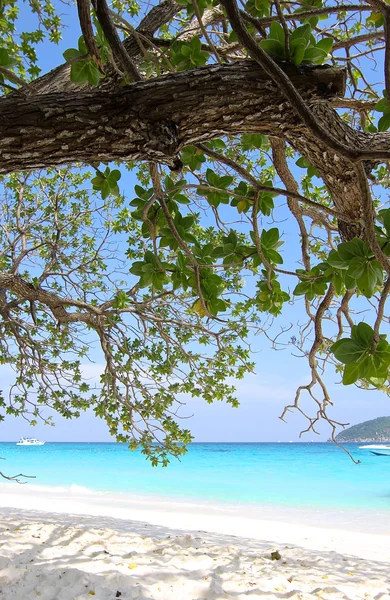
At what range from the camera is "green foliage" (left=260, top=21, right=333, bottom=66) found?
129 cm

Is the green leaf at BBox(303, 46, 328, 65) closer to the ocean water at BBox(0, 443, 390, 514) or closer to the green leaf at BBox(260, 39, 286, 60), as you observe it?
the green leaf at BBox(260, 39, 286, 60)

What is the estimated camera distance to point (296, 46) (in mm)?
1304

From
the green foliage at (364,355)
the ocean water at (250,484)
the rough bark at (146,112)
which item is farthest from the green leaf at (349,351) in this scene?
the ocean water at (250,484)

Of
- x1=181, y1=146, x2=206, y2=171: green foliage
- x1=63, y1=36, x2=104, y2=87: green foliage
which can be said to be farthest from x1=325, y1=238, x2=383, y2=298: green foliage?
x1=63, y1=36, x2=104, y2=87: green foliage

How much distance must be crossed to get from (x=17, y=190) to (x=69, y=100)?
4.89 metres

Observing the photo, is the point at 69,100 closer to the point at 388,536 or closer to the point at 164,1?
the point at 164,1

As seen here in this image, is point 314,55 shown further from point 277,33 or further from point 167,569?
point 167,569

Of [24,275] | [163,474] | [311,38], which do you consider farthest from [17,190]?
[163,474]

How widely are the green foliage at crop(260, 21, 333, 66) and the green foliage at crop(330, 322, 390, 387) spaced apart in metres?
0.78

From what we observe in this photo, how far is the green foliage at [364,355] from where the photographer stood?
1.07 m

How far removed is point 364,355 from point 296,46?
865 mm

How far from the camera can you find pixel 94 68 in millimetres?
1482

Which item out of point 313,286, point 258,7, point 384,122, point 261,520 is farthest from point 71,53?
point 261,520

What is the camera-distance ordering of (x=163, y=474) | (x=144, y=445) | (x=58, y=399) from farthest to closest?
1. (x=163, y=474)
2. (x=58, y=399)
3. (x=144, y=445)
